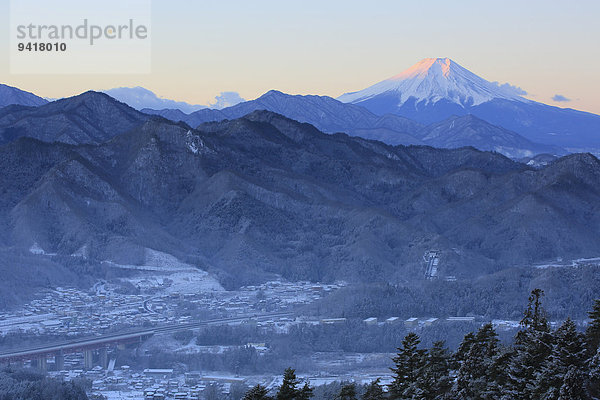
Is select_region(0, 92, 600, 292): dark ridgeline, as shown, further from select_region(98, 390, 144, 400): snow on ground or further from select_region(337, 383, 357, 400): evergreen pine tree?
select_region(337, 383, 357, 400): evergreen pine tree

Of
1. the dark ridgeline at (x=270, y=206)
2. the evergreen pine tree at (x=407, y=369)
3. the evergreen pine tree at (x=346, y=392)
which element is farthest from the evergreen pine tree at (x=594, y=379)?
the dark ridgeline at (x=270, y=206)

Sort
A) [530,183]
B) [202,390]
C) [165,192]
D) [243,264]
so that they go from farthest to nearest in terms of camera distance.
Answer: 1. [530,183]
2. [165,192]
3. [243,264]
4. [202,390]

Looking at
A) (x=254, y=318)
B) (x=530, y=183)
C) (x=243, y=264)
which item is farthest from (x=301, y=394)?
(x=530, y=183)

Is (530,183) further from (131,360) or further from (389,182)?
(131,360)

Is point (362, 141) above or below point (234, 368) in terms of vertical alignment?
above

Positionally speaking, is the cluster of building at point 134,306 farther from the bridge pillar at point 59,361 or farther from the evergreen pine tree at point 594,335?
the evergreen pine tree at point 594,335

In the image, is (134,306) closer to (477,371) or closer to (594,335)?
(477,371)

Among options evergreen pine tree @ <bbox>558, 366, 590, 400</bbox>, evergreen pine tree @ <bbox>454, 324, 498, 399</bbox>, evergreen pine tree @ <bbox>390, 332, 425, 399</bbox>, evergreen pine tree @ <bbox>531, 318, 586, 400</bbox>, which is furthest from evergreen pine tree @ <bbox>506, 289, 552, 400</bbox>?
evergreen pine tree @ <bbox>390, 332, 425, 399</bbox>
